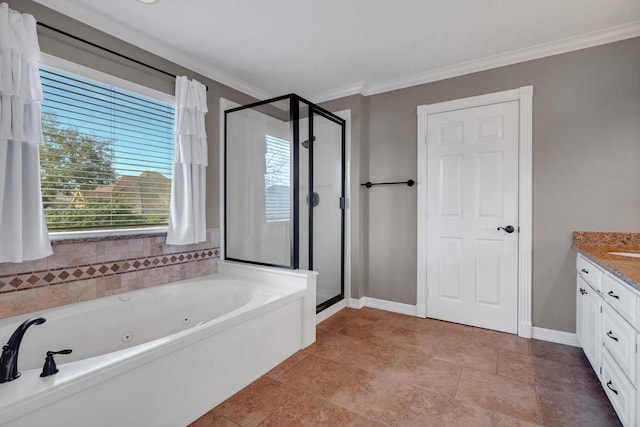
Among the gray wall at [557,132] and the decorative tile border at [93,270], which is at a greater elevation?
the gray wall at [557,132]

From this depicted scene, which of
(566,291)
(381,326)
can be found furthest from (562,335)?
(381,326)

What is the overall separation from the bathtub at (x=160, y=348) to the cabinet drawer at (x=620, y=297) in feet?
5.89

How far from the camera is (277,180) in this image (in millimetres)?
2719

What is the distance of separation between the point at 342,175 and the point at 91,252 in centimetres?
227

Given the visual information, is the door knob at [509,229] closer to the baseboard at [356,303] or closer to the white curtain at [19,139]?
the baseboard at [356,303]

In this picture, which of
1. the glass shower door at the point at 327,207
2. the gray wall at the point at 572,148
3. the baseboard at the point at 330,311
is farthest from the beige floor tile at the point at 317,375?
the gray wall at the point at 572,148

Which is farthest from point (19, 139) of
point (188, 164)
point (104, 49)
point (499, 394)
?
point (499, 394)

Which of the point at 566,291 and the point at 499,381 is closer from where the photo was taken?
the point at 499,381

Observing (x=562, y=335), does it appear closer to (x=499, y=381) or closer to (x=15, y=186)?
(x=499, y=381)

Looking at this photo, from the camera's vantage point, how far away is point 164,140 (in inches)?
98.1

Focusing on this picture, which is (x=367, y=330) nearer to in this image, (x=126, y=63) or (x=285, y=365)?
(x=285, y=365)

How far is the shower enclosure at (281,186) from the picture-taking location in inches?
104

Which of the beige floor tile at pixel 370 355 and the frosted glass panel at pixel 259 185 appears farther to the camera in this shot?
the frosted glass panel at pixel 259 185

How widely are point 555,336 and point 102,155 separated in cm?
368
